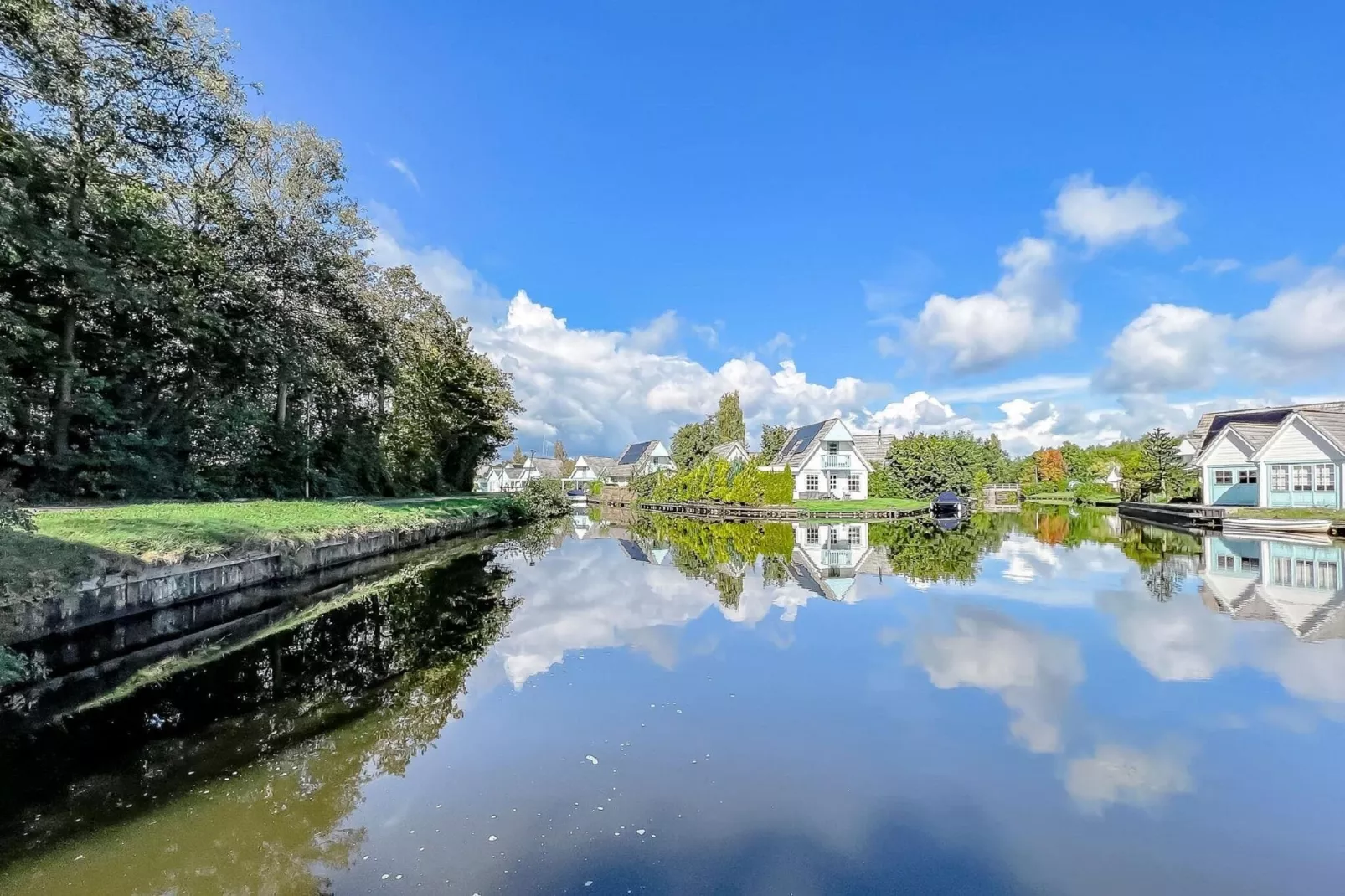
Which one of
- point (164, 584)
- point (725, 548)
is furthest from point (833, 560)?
point (164, 584)

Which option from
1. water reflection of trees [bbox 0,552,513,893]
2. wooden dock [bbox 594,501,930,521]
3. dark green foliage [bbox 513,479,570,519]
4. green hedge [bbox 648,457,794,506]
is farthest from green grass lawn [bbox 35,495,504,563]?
green hedge [bbox 648,457,794,506]

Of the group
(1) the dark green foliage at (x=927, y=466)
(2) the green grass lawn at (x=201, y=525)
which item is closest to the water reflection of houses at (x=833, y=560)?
(2) the green grass lawn at (x=201, y=525)

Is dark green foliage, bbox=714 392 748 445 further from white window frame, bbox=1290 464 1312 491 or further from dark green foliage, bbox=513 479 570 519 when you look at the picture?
white window frame, bbox=1290 464 1312 491

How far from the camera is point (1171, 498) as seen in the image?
3753 cm

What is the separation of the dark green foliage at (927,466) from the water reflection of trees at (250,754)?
39.0 meters

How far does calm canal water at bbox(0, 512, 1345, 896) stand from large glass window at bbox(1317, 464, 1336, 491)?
75.8ft

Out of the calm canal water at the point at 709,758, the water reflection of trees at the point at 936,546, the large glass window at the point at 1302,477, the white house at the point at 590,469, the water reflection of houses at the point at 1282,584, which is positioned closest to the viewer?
the calm canal water at the point at 709,758

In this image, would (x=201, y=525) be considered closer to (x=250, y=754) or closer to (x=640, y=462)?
(x=250, y=754)

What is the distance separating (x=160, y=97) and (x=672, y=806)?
2004cm

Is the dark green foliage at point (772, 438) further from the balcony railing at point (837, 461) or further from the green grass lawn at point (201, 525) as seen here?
the green grass lawn at point (201, 525)

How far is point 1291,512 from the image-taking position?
24.1 m

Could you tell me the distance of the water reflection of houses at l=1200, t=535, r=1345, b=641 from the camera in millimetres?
9102

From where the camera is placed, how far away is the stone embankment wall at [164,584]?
6.89m

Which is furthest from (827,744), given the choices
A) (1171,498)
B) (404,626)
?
(1171,498)
